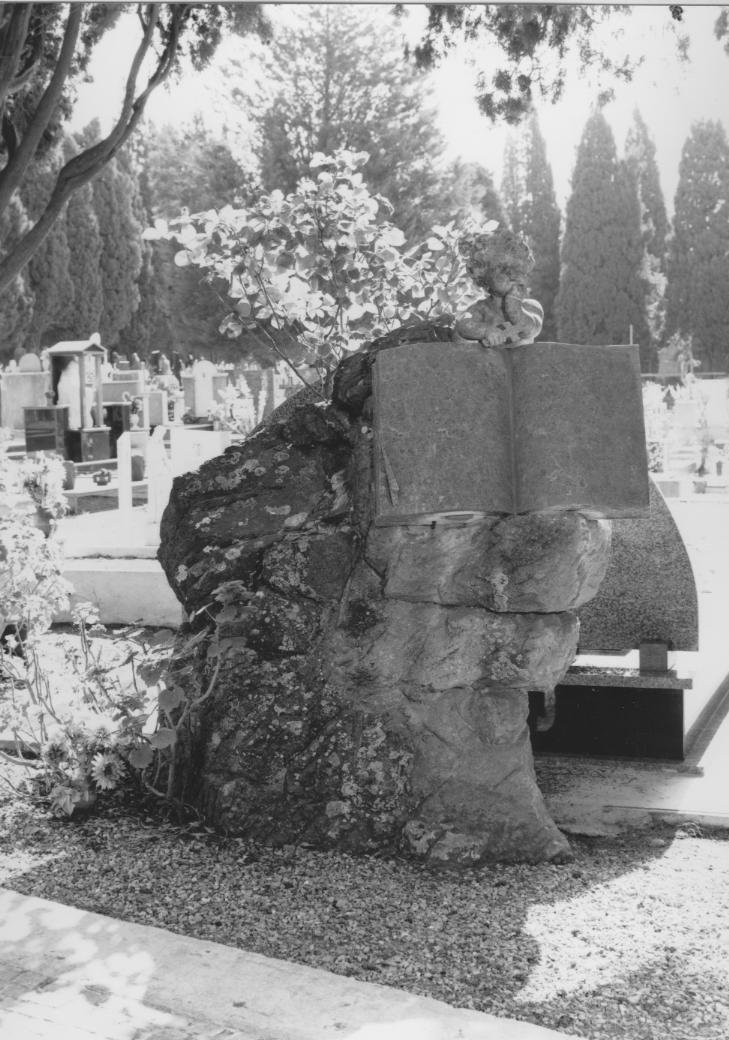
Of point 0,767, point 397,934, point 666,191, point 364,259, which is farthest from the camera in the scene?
point 666,191

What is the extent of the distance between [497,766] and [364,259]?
235cm

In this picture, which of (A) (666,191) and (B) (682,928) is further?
(A) (666,191)

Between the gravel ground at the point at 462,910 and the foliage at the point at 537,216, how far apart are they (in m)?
10.3

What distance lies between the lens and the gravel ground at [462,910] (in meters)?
2.08

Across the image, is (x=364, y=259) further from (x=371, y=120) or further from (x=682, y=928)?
(x=371, y=120)

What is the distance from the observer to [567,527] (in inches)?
109

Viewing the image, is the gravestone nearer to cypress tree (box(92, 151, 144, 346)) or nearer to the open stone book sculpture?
the open stone book sculpture

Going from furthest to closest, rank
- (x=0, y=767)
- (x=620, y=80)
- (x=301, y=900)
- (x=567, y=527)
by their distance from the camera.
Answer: (x=620, y=80) → (x=0, y=767) → (x=567, y=527) → (x=301, y=900)

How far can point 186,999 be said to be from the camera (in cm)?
203

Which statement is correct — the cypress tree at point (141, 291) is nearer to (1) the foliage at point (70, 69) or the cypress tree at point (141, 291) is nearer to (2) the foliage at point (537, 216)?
(2) the foliage at point (537, 216)

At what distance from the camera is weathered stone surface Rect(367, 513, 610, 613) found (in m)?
2.78

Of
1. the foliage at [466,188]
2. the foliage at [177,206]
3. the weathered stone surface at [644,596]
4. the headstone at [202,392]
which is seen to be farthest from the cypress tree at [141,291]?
the weathered stone surface at [644,596]

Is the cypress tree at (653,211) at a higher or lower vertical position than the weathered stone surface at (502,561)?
higher

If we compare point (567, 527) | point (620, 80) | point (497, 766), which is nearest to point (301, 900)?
point (497, 766)
